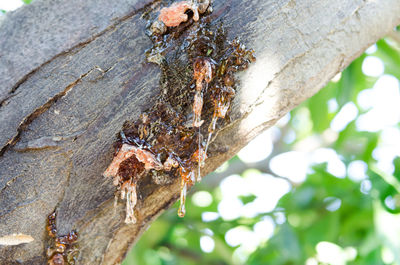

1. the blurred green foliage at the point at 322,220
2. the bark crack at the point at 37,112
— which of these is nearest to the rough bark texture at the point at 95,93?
the bark crack at the point at 37,112

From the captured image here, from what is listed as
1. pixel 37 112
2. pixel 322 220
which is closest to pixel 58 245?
pixel 37 112

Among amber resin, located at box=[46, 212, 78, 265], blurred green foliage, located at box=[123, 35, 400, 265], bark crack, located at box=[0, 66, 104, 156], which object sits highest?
bark crack, located at box=[0, 66, 104, 156]

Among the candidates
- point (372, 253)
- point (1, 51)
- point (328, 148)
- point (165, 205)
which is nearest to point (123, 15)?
point (1, 51)

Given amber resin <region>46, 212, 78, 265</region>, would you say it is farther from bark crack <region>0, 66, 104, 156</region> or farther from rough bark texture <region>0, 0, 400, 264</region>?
bark crack <region>0, 66, 104, 156</region>

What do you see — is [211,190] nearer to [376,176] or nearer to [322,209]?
[322,209]

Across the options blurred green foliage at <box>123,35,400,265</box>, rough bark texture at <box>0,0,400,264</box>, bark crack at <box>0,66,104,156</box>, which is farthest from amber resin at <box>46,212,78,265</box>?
blurred green foliage at <box>123,35,400,265</box>

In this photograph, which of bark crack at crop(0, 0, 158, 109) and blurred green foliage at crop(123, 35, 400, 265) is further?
blurred green foliage at crop(123, 35, 400, 265)
